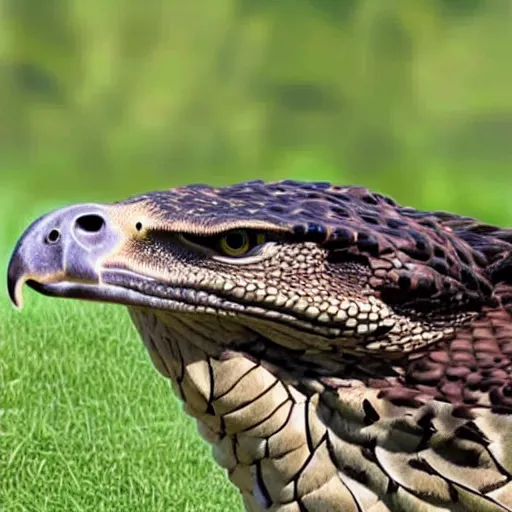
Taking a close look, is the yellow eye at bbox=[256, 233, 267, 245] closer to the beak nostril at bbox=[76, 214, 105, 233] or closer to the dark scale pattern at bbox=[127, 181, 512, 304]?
the dark scale pattern at bbox=[127, 181, 512, 304]

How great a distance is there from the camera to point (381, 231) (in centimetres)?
114

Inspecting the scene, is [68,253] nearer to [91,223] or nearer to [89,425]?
[91,223]

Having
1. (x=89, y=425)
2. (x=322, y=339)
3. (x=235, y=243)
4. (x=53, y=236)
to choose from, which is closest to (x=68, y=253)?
(x=53, y=236)

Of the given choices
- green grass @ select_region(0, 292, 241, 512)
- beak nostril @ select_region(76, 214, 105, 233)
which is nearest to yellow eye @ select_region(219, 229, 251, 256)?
beak nostril @ select_region(76, 214, 105, 233)

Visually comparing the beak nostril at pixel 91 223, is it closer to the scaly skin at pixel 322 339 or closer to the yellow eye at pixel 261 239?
the scaly skin at pixel 322 339

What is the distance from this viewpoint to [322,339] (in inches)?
44.0

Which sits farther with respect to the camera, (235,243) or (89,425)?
(89,425)

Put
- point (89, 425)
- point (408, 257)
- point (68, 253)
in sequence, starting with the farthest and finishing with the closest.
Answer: point (89, 425)
point (408, 257)
point (68, 253)

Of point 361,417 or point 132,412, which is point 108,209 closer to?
point 361,417

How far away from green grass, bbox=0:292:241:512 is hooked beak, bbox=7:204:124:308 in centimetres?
144

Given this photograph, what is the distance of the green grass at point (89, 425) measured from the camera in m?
2.45

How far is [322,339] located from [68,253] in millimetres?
263

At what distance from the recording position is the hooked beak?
103 cm

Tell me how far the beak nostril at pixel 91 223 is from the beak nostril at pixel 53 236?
2 cm
